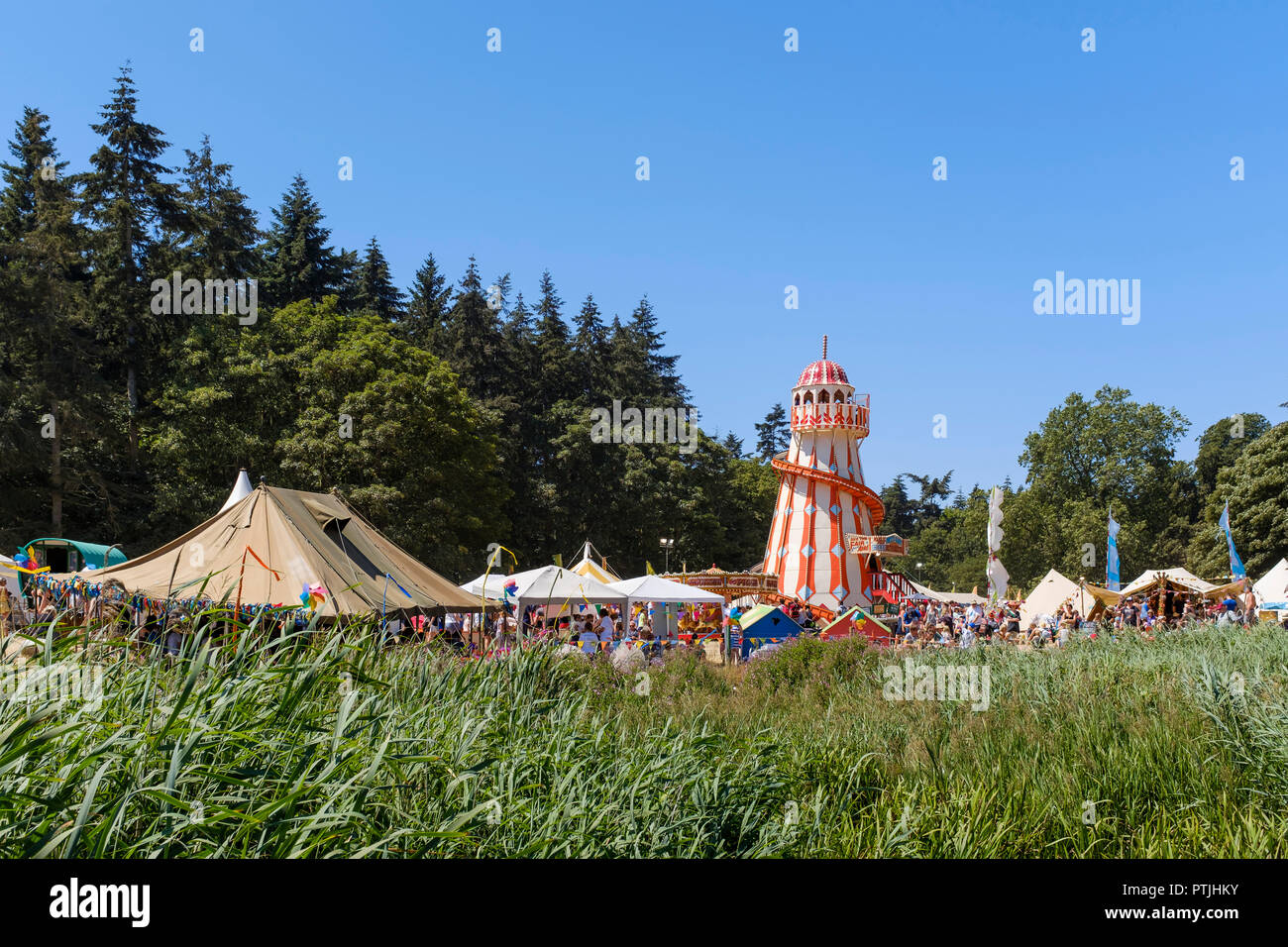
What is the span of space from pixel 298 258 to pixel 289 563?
1534 inches

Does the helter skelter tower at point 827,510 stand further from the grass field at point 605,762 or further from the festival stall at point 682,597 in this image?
the grass field at point 605,762

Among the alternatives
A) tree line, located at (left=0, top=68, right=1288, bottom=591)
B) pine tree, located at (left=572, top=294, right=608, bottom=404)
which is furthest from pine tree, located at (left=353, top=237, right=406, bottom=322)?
pine tree, located at (left=572, top=294, right=608, bottom=404)

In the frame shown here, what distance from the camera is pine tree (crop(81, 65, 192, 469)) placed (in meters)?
36.1

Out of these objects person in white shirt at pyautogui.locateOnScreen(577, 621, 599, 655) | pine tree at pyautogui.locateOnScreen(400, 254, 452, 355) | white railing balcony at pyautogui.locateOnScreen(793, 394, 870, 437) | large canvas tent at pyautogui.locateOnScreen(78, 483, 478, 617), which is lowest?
person in white shirt at pyautogui.locateOnScreen(577, 621, 599, 655)

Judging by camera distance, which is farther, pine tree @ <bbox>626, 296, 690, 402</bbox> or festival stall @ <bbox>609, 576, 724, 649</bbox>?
pine tree @ <bbox>626, 296, 690, 402</bbox>

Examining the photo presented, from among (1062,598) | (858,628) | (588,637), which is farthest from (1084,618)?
(588,637)

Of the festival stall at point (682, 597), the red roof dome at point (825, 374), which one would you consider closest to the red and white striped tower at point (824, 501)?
the red roof dome at point (825, 374)

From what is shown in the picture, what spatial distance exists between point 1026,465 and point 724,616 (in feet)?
149

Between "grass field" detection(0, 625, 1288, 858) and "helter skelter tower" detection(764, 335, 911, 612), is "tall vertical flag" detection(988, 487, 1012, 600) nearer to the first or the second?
"helter skelter tower" detection(764, 335, 911, 612)

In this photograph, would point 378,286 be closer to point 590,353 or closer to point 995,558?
point 590,353

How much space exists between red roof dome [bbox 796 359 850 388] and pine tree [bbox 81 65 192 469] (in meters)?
26.7

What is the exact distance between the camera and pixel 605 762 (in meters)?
6.30
